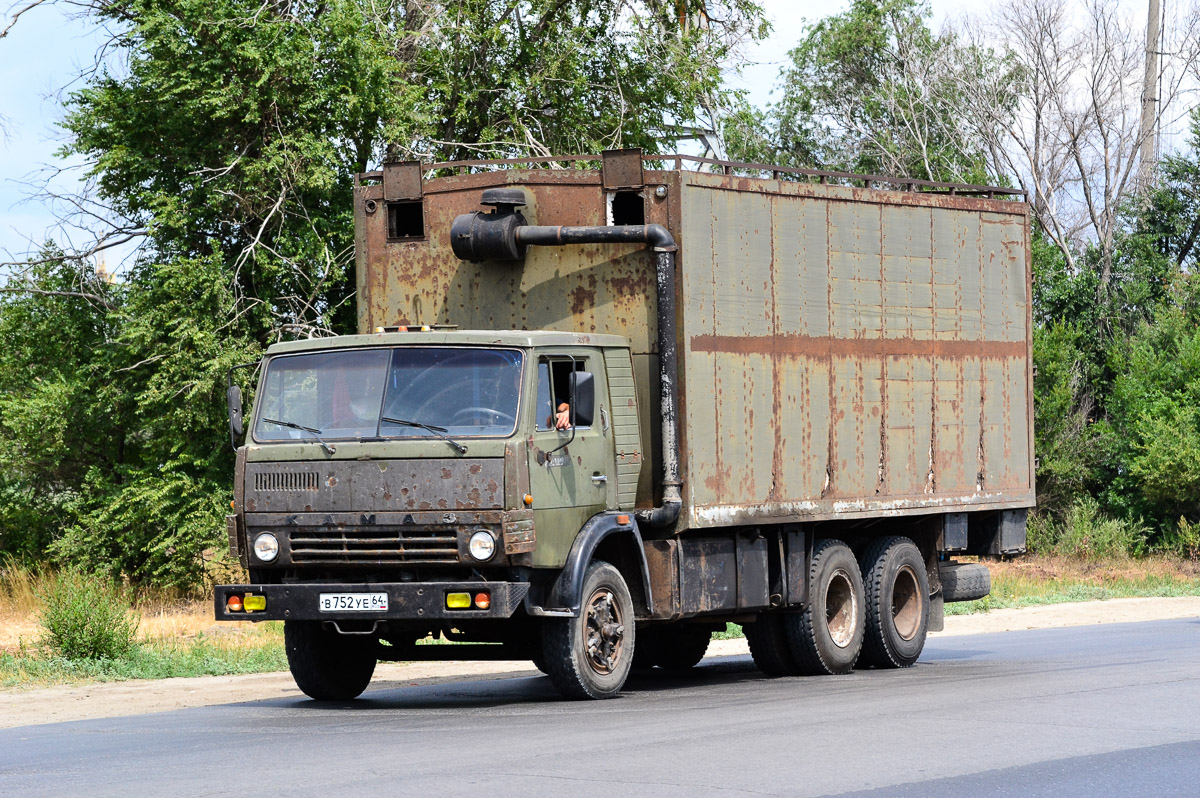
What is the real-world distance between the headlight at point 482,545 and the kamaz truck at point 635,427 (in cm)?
1

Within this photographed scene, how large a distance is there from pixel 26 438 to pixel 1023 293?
16292 mm

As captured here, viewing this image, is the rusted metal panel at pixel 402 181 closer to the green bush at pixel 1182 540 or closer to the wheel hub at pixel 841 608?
the wheel hub at pixel 841 608

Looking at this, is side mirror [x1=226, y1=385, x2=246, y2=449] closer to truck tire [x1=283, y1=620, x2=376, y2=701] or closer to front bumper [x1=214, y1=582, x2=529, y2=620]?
front bumper [x1=214, y1=582, x2=529, y2=620]

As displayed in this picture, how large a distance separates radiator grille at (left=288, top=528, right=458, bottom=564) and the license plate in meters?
0.24

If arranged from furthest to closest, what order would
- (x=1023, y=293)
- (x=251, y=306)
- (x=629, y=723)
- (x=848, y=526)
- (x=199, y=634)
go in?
(x=251, y=306)
(x=199, y=634)
(x=1023, y=293)
(x=848, y=526)
(x=629, y=723)

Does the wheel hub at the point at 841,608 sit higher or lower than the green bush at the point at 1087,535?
higher

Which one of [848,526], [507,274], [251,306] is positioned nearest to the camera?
[507,274]

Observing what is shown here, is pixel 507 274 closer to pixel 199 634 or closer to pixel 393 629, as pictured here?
pixel 393 629

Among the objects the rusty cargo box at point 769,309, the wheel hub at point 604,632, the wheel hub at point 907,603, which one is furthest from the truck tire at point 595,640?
the wheel hub at point 907,603

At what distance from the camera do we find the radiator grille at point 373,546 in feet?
35.0

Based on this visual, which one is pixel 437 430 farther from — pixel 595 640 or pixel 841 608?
pixel 841 608

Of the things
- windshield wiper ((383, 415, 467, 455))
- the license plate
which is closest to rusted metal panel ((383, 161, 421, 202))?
windshield wiper ((383, 415, 467, 455))

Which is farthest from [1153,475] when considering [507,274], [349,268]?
[507,274]

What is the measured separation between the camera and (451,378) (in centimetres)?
1102
